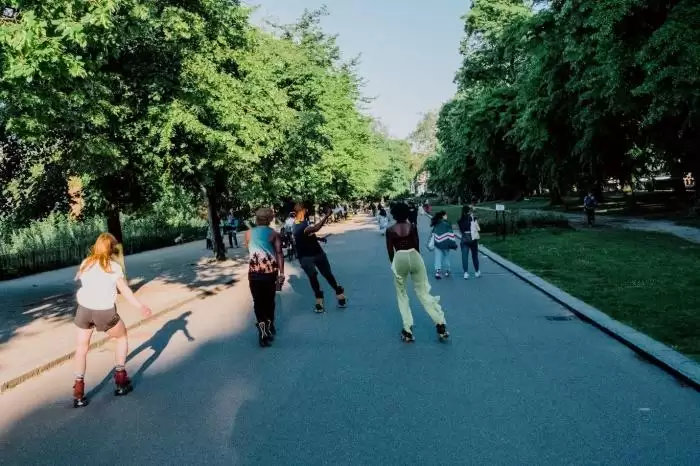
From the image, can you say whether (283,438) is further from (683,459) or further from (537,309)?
(537,309)

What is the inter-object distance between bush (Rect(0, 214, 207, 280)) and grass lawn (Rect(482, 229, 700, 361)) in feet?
35.4

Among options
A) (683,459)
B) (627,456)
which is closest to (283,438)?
(627,456)

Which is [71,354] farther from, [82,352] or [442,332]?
[442,332]

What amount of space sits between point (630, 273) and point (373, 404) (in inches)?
346

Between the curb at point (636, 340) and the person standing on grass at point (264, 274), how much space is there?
4.12 meters

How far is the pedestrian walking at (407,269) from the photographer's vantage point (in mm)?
7227

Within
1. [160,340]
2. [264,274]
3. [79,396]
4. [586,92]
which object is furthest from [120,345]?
[586,92]

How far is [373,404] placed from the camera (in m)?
5.03

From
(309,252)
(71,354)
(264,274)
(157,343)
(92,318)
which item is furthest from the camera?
(309,252)

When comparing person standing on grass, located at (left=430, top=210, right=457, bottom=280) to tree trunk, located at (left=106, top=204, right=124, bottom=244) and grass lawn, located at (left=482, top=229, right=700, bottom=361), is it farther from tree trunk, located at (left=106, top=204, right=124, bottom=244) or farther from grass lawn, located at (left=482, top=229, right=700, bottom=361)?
tree trunk, located at (left=106, top=204, right=124, bottom=244)

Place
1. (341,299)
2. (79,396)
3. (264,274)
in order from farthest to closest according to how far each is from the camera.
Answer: (341,299)
(264,274)
(79,396)

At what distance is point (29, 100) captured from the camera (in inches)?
295

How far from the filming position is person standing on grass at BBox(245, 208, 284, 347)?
24.8 feet

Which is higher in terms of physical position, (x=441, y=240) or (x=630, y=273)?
(x=441, y=240)
